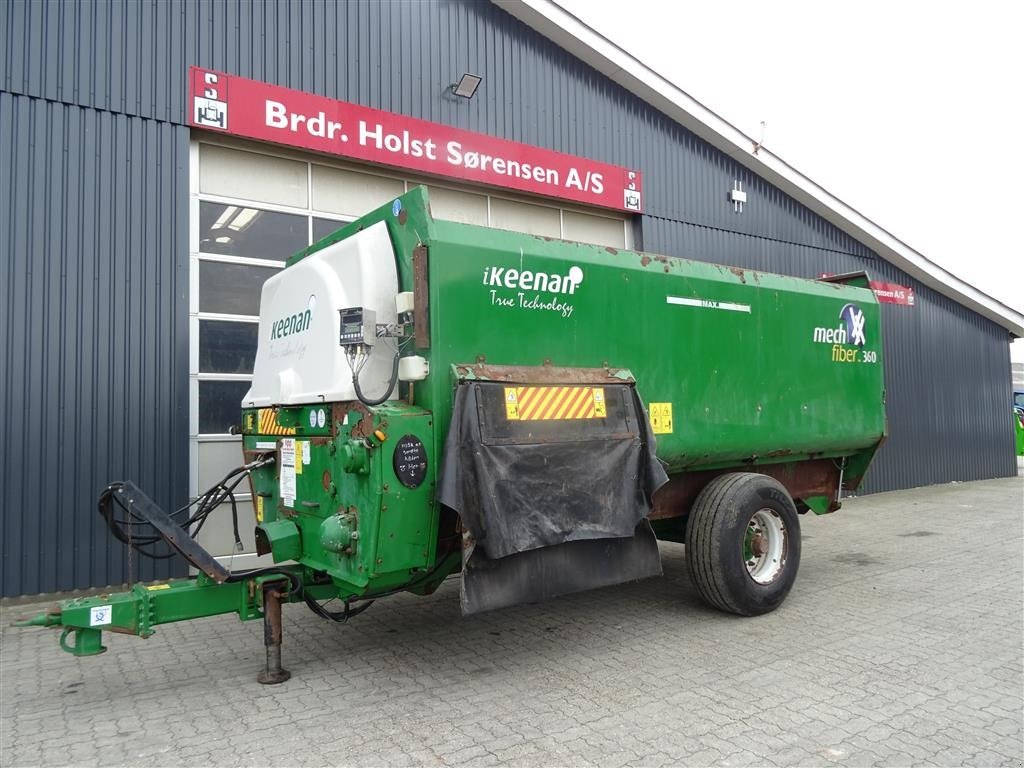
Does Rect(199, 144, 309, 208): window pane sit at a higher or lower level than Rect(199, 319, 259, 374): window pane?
higher

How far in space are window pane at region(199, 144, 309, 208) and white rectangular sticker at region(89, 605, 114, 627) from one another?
16.1ft

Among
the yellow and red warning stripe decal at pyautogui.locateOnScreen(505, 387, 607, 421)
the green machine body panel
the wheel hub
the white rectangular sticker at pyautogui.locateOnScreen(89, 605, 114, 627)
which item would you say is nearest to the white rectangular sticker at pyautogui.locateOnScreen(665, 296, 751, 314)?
the green machine body panel

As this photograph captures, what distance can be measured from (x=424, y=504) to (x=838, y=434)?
4.26 metres

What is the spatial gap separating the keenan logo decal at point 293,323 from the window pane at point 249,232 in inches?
105

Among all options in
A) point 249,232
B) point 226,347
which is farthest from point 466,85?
point 226,347

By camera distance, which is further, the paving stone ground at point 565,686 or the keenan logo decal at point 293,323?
the keenan logo decal at point 293,323

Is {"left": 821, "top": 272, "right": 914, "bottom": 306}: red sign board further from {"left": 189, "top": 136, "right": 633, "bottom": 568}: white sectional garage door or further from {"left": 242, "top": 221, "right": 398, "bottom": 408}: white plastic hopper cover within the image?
{"left": 242, "top": 221, "right": 398, "bottom": 408}: white plastic hopper cover

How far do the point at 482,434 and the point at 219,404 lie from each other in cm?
435

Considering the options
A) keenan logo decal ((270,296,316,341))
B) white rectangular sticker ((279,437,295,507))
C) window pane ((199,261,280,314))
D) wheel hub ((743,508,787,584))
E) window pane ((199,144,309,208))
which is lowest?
wheel hub ((743,508,787,584))

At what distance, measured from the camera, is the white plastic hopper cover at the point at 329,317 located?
428cm

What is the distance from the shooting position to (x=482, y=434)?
13.4 feet

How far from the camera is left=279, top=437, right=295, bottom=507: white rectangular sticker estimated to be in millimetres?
4828

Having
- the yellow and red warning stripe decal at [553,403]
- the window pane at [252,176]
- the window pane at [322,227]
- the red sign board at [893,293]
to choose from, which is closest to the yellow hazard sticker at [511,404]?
the yellow and red warning stripe decal at [553,403]

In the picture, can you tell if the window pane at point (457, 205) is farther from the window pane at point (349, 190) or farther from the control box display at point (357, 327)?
the control box display at point (357, 327)
